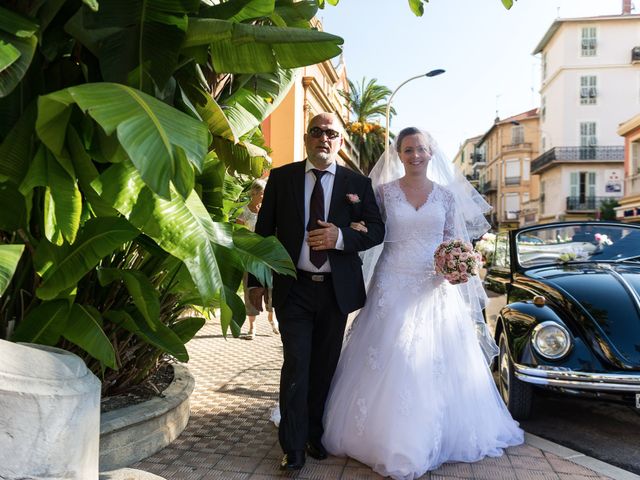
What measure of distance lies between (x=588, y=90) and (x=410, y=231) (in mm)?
53866

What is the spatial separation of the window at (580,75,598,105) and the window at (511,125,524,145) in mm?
17257

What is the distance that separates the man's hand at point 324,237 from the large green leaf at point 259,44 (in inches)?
50.5

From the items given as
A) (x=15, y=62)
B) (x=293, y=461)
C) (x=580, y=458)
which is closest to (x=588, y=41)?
(x=580, y=458)

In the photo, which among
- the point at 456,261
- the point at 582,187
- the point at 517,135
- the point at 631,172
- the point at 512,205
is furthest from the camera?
the point at 512,205

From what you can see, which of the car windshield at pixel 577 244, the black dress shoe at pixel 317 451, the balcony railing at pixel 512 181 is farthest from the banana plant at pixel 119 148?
the balcony railing at pixel 512 181

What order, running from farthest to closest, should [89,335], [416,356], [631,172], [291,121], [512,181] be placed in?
[512,181]
[631,172]
[291,121]
[416,356]
[89,335]

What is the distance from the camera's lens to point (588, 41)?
52.6 metres

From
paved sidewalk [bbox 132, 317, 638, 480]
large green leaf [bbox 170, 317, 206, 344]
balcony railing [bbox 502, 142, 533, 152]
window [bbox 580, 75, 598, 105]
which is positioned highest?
window [bbox 580, 75, 598, 105]

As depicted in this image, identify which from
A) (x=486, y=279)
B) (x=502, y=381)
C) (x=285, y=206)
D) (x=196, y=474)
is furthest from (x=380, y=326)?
(x=486, y=279)

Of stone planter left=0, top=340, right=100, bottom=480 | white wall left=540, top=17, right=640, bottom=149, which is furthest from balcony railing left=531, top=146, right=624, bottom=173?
stone planter left=0, top=340, right=100, bottom=480

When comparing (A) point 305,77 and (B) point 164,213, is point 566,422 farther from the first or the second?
(A) point 305,77

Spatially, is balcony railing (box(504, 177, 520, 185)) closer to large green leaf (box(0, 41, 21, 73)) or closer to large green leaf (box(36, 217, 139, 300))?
large green leaf (box(36, 217, 139, 300))

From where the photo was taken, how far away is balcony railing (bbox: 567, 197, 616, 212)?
2064 inches

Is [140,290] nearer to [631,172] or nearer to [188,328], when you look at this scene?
[188,328]
